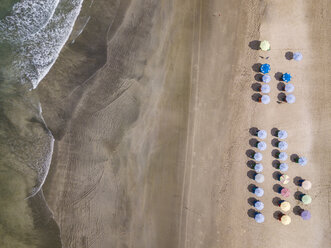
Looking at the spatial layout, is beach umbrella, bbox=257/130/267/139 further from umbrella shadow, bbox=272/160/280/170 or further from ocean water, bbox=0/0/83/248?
ocean water, bbox=0/0/83/248

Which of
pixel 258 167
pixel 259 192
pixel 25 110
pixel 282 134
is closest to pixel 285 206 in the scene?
pixel 259 192

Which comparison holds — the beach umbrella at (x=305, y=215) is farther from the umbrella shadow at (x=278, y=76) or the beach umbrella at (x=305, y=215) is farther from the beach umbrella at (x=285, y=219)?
the umbrella shadow at (x=278, y=76)

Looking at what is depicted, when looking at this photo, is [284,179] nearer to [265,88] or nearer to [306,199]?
[306,199]

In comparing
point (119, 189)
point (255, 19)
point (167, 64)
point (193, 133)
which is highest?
point (255, 19)

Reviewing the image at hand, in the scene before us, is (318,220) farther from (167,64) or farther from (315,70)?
(167,64)

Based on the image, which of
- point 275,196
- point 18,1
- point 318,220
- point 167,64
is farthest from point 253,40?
point 18,1

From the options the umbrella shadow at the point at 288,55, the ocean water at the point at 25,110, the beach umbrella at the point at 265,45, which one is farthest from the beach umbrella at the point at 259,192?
the ocean water at the point at 25,110
